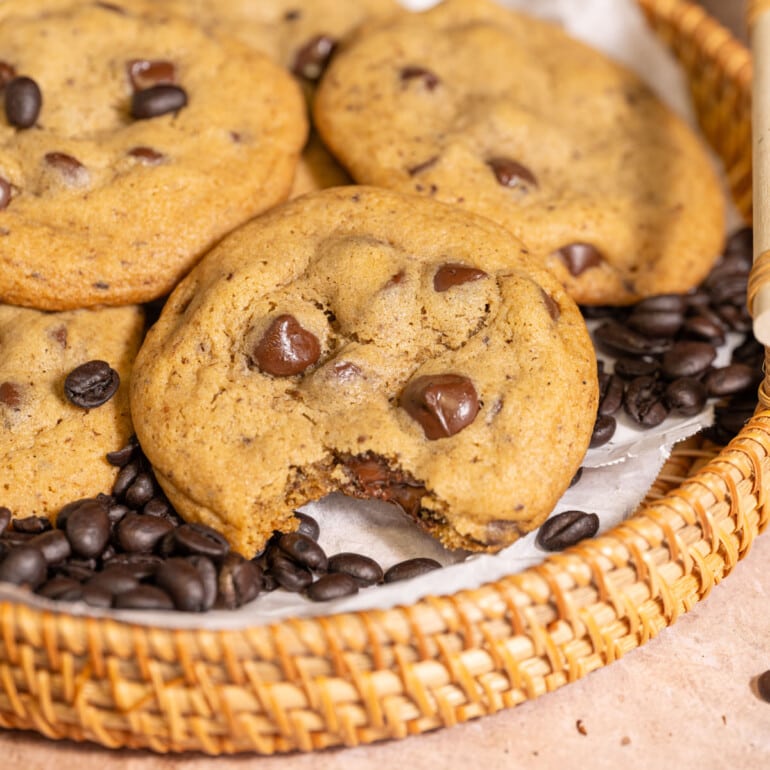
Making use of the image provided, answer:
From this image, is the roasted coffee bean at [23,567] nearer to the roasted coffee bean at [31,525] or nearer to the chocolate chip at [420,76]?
the roasted coffee bean at [31,525]

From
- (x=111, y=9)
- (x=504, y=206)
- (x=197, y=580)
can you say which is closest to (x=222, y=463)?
(x=197, y=580)

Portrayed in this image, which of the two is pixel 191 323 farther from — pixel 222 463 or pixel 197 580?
pixel 197 580

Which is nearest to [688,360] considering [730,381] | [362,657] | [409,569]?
[730,381]

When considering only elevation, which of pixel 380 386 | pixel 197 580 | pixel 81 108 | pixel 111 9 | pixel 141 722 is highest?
pixel 111 9

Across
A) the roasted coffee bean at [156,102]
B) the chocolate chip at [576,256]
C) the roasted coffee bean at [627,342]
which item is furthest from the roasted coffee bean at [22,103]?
the roasted coffee bean at [627,342]

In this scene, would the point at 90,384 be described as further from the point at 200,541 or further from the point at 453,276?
the point at 453,276

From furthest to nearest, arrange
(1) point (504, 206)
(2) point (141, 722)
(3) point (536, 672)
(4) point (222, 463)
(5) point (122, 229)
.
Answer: (1) point (504, 206), (5) point (122, 229), (4) point (222, 463), (3) point (536, 672), (2) point (141, 722)
